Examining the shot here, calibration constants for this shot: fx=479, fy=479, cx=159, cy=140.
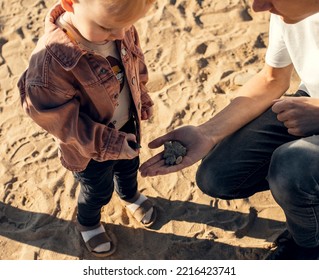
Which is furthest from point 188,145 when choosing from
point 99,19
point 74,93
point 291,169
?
point 99,19

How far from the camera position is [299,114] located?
2414 millimetres

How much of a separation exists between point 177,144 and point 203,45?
5.41ft

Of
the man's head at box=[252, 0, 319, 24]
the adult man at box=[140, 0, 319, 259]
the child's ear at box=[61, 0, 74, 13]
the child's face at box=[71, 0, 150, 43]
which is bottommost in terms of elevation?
the adult man at box=[140, 0, 319, 259]

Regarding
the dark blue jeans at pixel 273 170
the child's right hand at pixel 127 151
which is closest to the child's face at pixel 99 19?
the child's right hand at pixel 127 151

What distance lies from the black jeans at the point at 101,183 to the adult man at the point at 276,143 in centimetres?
20

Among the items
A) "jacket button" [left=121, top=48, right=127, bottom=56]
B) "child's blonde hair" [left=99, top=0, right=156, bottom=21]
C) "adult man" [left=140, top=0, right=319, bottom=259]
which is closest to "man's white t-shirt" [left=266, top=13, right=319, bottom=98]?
"adult man" [left=140, top=0, right=319, bottom=259]

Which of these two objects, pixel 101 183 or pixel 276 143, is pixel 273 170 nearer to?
pixel 276 143

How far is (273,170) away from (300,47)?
2.13ft

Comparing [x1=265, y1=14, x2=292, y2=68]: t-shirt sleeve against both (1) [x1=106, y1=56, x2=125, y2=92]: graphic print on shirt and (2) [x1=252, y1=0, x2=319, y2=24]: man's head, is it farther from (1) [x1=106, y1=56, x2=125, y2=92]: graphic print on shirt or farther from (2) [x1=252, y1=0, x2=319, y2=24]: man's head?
(1) [x1=106, y1=56, x2=125, y2=92]: graphic print on shirt

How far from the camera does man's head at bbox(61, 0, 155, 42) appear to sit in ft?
5.67

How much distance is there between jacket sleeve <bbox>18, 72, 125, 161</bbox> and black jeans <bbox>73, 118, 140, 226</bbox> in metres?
0.20

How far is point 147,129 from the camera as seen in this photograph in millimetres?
3533

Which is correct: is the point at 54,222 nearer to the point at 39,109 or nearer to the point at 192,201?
the point at 192,201
